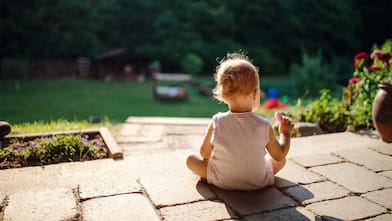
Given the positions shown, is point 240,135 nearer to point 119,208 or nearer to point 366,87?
point 119,208

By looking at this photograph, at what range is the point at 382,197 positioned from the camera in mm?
1827

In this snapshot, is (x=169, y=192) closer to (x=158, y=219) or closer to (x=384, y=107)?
(x=158, y=219)

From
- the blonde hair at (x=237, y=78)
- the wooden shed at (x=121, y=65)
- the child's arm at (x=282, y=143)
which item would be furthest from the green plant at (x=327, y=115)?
the wooden shed at (x=121, y=65)

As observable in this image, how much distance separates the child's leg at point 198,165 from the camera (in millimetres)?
2027

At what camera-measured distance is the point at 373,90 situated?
3.58m

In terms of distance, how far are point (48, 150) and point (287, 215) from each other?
1.95 m

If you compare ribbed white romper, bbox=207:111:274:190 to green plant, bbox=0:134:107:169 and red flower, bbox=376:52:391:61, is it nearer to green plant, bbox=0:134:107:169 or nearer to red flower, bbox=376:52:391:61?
green plant, bbox=0:134:107:169

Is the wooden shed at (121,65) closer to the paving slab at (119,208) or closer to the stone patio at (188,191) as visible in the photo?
the stone patio at (188,191)

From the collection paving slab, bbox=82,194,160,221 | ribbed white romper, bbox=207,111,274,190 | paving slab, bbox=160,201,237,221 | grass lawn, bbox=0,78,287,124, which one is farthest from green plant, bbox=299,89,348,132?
grass lawn, bbox=0,78,287,124

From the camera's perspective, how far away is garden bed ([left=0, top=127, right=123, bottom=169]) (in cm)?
264

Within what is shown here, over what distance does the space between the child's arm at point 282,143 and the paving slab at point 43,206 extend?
1.07 meters

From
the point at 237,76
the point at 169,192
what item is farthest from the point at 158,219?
the point at 237,76

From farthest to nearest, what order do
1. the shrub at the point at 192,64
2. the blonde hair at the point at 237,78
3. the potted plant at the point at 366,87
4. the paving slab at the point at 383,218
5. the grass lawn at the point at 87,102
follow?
the shrub at the point at 192,64, the grass lawn at the point at 87,102, the potted plant at the point at 366,87, the blonde hair at the point at 237,78, the paving slab at the point at 383,218

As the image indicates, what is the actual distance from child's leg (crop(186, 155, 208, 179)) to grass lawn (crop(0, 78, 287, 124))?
5.45 meters
